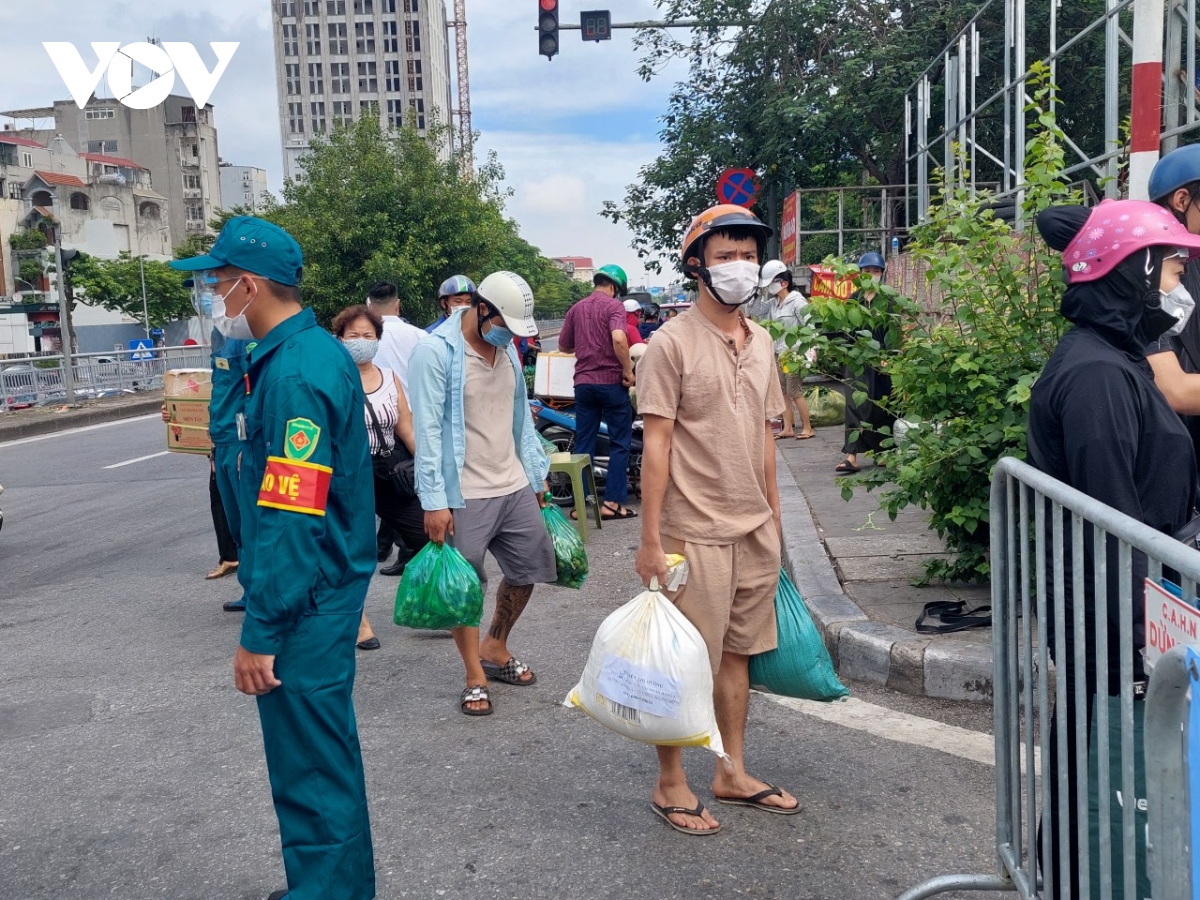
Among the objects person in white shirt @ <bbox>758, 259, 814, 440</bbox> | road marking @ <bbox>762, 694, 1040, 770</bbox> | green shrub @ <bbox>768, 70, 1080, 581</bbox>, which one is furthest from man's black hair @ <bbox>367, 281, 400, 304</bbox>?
road marking @ <bbox>762, 694, 1040, 770</bbox>

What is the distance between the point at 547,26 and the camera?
15188mm

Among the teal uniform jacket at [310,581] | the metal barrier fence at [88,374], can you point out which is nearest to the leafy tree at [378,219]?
the metal barrier fence at [88,374]

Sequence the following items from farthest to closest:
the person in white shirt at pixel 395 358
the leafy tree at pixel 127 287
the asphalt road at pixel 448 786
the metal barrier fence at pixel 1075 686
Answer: the leafy tree at pixel 127 287 < the person in white shirt at pixel 395 358 < the asphalt road at pixel 448 786 < the metal barrier fence at pixel 1075 686

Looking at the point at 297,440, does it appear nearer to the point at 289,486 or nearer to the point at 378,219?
the point at 289,486

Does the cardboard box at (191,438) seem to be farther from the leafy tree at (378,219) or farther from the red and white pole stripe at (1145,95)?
the leafy tree at (378,219)

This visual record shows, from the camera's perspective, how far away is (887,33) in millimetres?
17531

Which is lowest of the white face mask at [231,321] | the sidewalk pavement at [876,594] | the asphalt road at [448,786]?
the asphalt road at [448,786]

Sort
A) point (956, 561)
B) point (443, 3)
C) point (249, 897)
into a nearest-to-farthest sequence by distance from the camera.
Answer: point (249, 897), point (956, 561), point (443, 3)

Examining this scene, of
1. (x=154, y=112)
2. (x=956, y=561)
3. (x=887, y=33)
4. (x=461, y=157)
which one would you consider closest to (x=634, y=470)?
(x=956, y=561)

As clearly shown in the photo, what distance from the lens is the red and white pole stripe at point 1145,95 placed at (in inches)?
203

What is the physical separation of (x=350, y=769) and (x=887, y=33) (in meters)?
17.0

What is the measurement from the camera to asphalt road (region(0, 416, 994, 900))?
3.30 m

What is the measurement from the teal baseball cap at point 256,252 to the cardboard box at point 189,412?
4669 mm

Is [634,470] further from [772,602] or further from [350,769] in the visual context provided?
[350,769]
